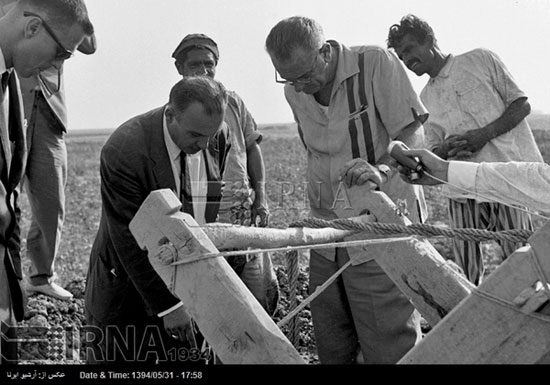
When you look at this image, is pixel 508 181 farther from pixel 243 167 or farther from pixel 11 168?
pixel 243 167

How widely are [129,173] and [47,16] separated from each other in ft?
2.01

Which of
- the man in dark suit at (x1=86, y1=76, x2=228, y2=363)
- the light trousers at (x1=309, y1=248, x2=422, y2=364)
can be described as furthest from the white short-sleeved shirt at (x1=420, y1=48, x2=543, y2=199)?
the man in dark suit at (x1=86, y1=76, x2=228, y2=363)

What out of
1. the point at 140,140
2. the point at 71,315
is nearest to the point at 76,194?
the point at 71,315

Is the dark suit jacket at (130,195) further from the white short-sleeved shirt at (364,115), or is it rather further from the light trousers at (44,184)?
the light trousers at (44,184)

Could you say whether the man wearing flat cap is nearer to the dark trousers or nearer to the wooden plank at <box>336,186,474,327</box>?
the dark trousers

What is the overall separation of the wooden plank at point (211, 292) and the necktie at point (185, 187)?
805mm

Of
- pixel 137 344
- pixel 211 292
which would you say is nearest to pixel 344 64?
pixel 137 344

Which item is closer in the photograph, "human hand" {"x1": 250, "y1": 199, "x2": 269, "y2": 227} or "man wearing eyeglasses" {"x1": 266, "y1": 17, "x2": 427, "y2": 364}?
"man wearing eyeglasses" {"x1": 266, "y1": 17, "x2": 427, "y2": 364}

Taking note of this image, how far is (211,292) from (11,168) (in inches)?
33.8

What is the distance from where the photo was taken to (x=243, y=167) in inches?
172

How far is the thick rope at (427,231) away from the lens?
7.50 ft

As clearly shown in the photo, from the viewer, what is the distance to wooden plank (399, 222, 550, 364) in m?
1.95

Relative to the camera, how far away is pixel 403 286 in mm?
2750

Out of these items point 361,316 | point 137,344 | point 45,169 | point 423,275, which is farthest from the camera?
point 45,169
